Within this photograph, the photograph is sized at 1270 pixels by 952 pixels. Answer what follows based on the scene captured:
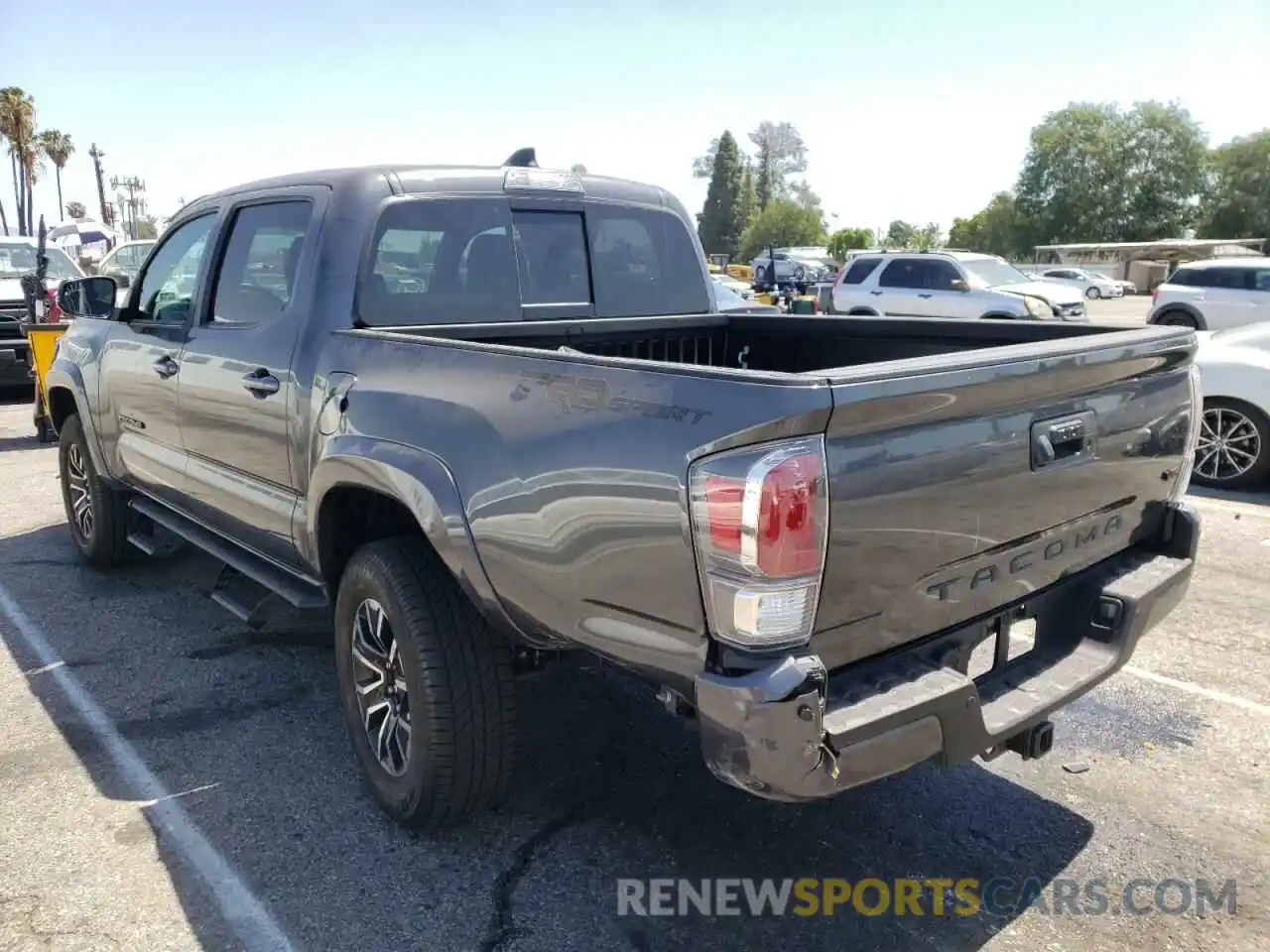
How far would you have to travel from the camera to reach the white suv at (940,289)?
654 inches

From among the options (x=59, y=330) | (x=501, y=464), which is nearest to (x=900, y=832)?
(x=501, y=464)

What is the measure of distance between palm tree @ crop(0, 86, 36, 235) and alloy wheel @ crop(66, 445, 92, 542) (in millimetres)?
59400

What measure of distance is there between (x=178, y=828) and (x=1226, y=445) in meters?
7.60

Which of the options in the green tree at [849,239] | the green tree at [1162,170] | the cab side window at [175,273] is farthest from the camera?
the green tree at [849,239]

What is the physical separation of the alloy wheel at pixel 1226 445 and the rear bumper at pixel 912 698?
545 centimetres

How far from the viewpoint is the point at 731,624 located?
2072 millimetres

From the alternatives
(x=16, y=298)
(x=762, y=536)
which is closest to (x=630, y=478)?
(x=762, y=536)

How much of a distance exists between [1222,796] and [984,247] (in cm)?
8508

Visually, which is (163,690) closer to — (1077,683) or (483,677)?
(483,677)

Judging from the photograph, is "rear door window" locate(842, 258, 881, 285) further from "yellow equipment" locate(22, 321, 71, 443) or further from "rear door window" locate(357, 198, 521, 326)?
"rear door window" locate(357, 198, 521, 326)

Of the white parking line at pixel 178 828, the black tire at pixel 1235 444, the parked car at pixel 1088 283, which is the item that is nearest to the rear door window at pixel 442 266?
the white parking line at pixel 178 828

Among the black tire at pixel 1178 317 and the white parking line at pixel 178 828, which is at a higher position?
the black tire at pixel 1178 317

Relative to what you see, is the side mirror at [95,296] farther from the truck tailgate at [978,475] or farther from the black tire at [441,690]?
the truck tailgate at [978,475]

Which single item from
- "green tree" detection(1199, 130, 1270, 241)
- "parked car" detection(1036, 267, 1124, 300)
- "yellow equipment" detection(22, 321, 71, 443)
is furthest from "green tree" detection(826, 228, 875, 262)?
"yellow equipment" detection(22, 321, 71, 443)
